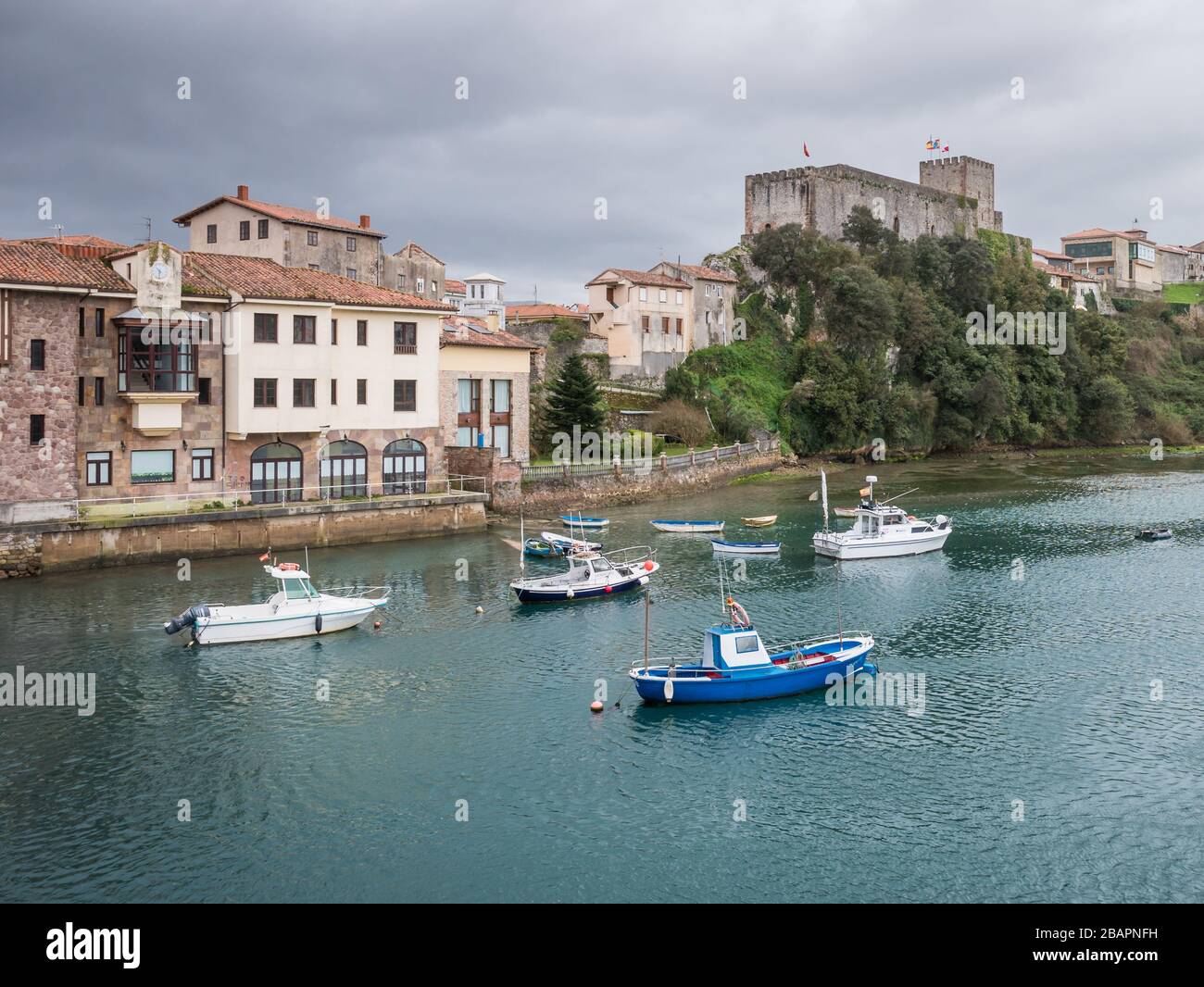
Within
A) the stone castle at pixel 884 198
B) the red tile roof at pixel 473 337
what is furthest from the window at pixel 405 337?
the stone castle at pixel 884 198

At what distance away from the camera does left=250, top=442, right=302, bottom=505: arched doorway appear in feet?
170

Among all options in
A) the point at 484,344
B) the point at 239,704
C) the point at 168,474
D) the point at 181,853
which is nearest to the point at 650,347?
the point at 484,344

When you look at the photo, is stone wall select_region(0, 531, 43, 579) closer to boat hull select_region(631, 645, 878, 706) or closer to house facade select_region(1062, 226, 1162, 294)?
boat hull select_region(631, 645, 878, 706)

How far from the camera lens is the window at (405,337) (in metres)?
57.3

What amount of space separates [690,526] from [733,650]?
2621 cm

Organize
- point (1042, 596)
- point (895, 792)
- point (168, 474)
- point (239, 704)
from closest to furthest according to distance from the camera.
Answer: point (895, 792)
point (239, 704)
point (1042, 596)
point (168, 474)

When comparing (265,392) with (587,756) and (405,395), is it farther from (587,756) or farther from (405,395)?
(587,756)

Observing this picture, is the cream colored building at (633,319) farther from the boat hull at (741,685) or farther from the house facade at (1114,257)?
the house facade at (1114,257)

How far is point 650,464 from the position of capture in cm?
6831

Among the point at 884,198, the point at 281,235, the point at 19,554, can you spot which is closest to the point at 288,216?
the point at 281,235

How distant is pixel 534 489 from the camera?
201 ft

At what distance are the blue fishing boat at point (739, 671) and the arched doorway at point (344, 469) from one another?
2702cm

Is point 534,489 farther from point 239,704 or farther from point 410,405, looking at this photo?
point 239,704
